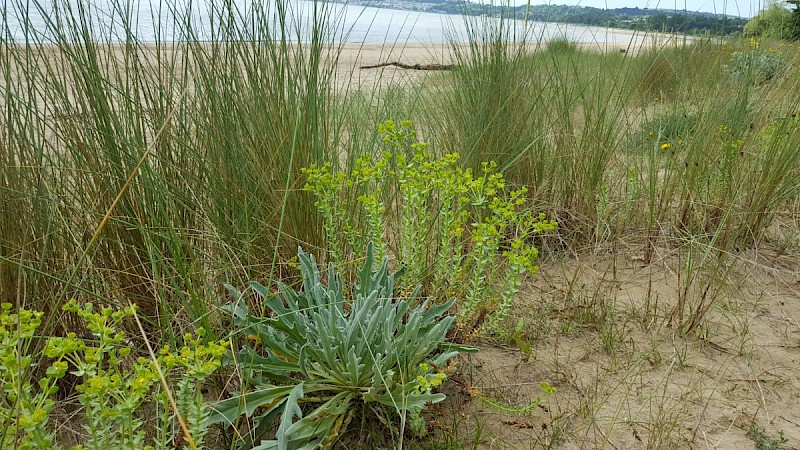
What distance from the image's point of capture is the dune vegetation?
1.53 m

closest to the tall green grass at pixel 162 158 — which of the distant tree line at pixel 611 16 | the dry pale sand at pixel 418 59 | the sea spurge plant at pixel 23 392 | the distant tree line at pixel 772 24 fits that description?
the dry pale sand at pixel 418 59

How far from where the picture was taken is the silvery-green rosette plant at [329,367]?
56.7 inches

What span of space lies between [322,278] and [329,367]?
56 centimetres

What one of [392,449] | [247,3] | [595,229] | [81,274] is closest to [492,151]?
[595,229]

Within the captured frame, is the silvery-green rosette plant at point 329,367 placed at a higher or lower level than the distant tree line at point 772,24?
lower

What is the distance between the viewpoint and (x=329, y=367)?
157 centimetres

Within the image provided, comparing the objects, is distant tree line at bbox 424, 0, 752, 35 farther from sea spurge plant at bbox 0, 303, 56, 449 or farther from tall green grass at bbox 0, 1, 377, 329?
sea spurge plant at bbox 0, 303, 56, 449

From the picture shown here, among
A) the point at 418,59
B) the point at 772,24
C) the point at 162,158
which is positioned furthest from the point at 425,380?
the point at 418,59

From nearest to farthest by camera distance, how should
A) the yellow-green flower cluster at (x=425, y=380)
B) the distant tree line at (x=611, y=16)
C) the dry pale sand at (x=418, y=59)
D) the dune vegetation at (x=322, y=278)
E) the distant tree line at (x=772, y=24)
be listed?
the yellow-green flower cluster at (x=425, y=380) → the dune vegetation at (x=322, y=278) → the distant tree line at (x=611, y=16) → the dry pale sand at (x=418, y=59) → the distant tree line at (x=772, y=24)

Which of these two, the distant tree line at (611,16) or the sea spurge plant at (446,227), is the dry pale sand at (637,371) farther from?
the distant tree line at (611,16)

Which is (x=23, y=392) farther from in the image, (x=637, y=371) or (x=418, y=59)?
(x=418, y=59)

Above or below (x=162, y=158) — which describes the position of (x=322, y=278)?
below

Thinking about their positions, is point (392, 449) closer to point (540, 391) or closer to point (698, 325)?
point (540, 391)

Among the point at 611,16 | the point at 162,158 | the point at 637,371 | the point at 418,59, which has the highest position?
the point at 418,59
